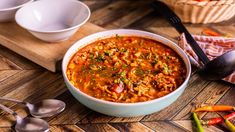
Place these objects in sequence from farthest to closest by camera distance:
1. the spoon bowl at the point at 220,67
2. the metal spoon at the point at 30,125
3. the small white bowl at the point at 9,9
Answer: the small white bowl at the point at 9,9 < the spoon bowl at the point at 220,67 < the metal spoon at the point at 30,125

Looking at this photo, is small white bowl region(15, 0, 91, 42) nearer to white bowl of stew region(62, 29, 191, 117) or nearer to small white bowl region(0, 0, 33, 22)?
small white bowl region(0, 0, 33, 22)

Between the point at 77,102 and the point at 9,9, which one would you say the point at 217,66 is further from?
the point at 9,9

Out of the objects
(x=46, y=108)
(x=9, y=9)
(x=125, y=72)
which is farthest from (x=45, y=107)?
(x=9, y=9)

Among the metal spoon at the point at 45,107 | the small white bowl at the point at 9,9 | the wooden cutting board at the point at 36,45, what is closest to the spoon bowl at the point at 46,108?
the metal spoon at the point at 45,107

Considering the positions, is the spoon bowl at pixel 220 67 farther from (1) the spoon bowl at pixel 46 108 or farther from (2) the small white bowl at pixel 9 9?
(2) the small white bowl at pixel 9 9

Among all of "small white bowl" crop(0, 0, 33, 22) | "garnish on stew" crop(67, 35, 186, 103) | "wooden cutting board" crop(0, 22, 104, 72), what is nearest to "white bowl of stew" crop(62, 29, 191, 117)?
"garnish on stew" crop(67, 35, 186, 103)

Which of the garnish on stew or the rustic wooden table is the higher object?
Result: the garnish on stew

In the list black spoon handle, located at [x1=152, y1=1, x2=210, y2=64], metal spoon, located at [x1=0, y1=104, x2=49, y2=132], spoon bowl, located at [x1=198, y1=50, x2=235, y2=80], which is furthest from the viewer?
black spoon handle, located at [x1=152, y1=1, x2=210, y2=64]

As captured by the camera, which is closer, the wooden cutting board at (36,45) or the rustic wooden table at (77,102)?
the rustic wooden table at (77,102)
